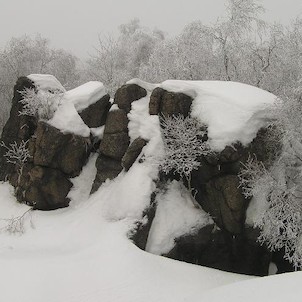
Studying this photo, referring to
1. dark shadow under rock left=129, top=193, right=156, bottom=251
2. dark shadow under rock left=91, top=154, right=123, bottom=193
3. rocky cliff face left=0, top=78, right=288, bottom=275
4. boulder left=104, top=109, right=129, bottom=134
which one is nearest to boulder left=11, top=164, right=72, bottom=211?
rocky cliff face left=0, top=78, right=288, bottom=275

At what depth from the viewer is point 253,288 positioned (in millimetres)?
5656

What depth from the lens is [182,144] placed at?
41.7 feet

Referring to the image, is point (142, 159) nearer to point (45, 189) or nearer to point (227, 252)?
point (45, 189)

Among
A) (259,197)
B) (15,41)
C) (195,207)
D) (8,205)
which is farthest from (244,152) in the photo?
Result: (15,41)

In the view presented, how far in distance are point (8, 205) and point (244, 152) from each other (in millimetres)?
9847

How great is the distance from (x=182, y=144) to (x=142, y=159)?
1735 mm

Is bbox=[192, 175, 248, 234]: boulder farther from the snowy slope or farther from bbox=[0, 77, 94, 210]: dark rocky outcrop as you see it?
bbox=[0, 77, 94, 210]: dark rocky outcrop

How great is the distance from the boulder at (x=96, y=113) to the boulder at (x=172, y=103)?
9.33 ft

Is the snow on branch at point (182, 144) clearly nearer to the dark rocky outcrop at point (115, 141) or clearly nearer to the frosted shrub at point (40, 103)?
the dark rocky outcrop at point (115, 141)

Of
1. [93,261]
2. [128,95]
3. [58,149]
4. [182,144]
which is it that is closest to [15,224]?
[58,149]

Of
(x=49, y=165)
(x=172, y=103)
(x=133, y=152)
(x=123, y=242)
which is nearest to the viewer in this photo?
(x=123, y=242)

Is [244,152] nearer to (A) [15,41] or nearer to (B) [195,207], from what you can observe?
(B) [195,207]

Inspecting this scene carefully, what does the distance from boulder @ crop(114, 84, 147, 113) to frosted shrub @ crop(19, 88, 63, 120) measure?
8.85 ft

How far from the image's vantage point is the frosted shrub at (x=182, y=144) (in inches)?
492
